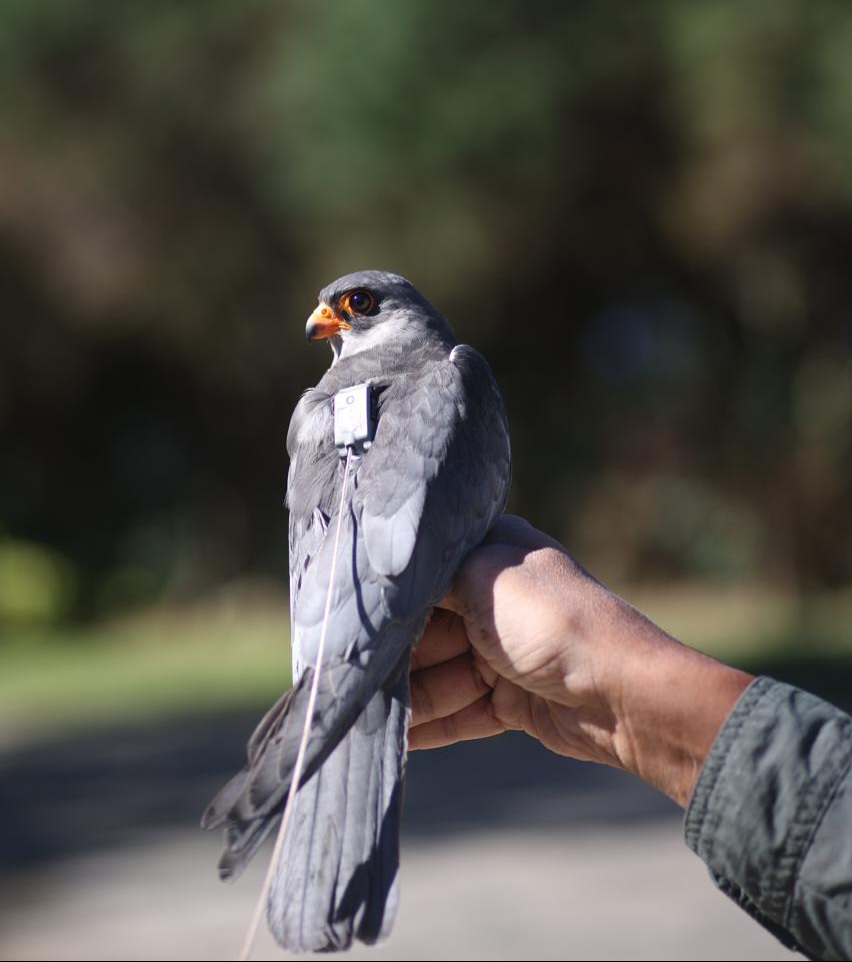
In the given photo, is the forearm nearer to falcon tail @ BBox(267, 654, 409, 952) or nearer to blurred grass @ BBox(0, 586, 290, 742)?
falcon tail @ BBox(267, 654, 409, 952)

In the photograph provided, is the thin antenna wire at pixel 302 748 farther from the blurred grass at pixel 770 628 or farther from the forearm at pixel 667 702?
the blurred grass at pixel 770 628

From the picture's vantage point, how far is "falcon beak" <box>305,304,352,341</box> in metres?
2.92

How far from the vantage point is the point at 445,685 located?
260cm

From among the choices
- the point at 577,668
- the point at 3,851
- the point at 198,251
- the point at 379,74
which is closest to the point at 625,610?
the point at 577,668

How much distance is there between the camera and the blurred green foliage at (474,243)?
9383mm

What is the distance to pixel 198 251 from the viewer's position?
504 inches

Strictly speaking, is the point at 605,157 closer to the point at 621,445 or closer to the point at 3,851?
the point at 621,445

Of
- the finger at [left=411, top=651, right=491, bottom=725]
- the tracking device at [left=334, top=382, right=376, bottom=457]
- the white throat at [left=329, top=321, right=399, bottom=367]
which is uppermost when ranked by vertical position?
the white throat at [left=329, top=321, right=399, bottom=367]

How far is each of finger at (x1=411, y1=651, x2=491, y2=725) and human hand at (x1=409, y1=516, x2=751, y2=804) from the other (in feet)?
0.13

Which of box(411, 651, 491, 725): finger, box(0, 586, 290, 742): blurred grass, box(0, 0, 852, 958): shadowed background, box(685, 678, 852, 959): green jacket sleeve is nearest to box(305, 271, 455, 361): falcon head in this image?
box(411, 651, 491, 725): finger

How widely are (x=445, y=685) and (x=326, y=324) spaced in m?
0.93

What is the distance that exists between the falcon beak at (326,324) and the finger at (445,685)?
0.87 meters

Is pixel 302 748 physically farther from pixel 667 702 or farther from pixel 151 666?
pixel 151 666

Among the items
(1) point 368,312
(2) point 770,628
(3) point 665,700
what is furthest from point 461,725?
(2) point 770,628
